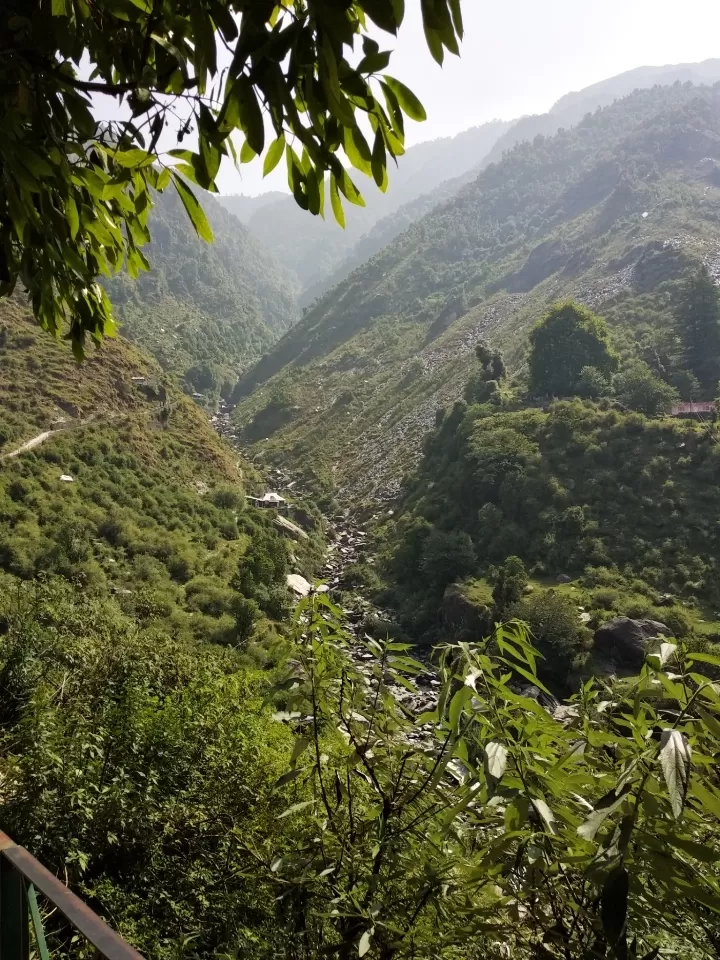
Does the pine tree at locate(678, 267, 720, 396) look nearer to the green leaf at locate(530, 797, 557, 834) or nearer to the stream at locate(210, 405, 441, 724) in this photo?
the stream at locate(210, 405, 441, 724)

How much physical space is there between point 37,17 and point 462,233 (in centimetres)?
9792

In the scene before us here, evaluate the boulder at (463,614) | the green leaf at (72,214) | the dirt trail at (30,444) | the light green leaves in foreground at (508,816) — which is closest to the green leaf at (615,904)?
the light green leaves in foreground at (508,816)

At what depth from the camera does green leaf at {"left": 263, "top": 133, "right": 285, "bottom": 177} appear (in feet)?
4.69

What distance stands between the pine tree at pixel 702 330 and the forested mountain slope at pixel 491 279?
2.30 meters

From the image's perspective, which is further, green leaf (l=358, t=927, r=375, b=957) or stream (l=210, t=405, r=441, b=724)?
stream (l=210, t=405, r=441, b=724)

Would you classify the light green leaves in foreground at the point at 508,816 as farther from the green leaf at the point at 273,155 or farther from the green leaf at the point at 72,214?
the green leaf at the point at 72,214

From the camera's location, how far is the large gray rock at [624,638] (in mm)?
17781

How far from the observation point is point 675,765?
0.81 meters

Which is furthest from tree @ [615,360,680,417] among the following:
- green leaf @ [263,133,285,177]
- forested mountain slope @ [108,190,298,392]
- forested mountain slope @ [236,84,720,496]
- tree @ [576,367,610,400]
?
forested mountain slope @ [108,190,298,392]

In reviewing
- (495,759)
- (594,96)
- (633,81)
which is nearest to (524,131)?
(594,96)

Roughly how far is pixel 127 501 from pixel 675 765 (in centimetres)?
2525

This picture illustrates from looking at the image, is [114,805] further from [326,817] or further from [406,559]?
[406,559]

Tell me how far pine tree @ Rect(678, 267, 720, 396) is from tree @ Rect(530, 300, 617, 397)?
4.81 metres

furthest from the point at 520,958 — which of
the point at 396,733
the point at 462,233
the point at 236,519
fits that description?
the point at 462,233
